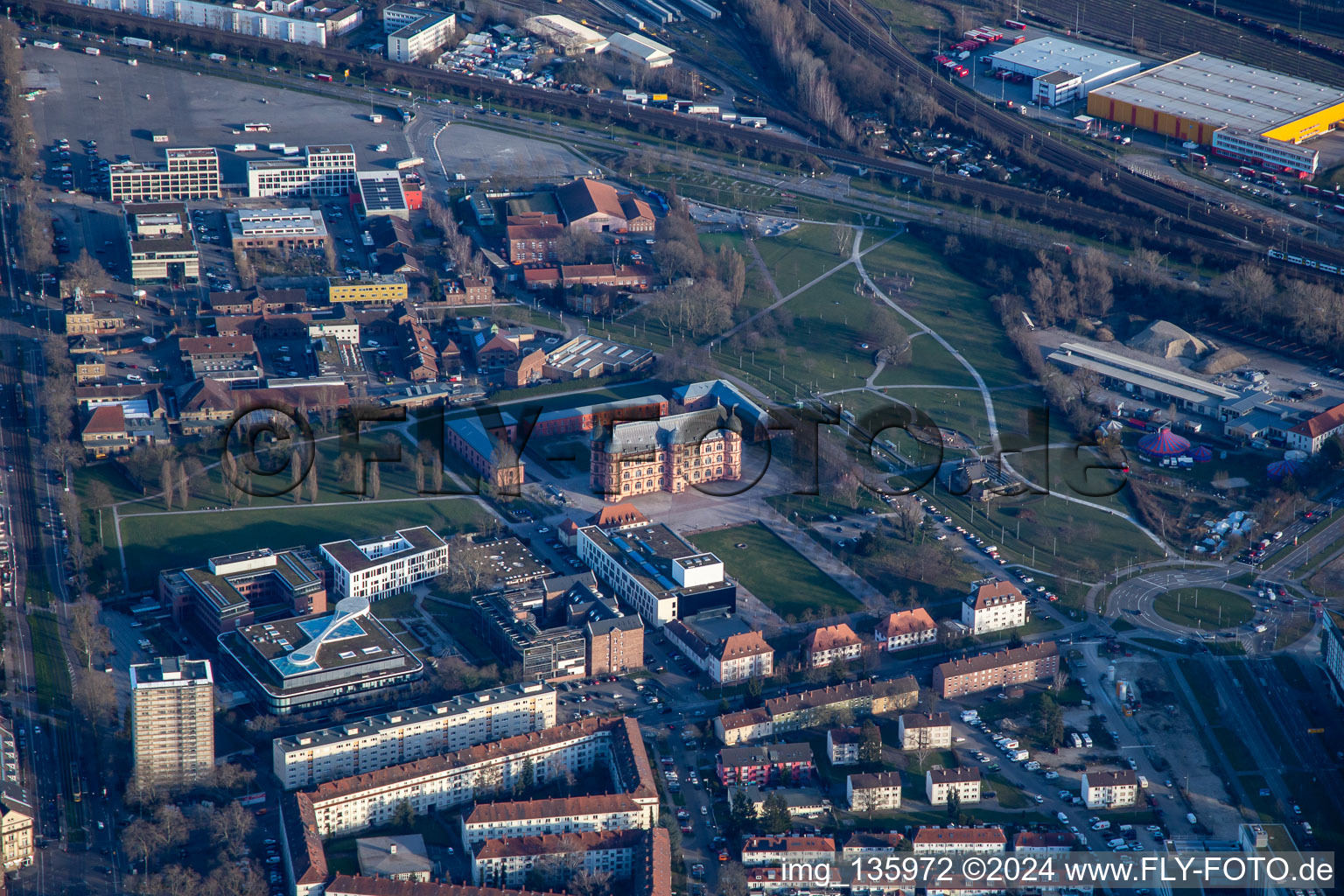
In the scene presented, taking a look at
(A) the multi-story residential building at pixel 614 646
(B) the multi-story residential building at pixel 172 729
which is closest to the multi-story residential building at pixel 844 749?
(A) the multi-story residential building at pixel 614 646

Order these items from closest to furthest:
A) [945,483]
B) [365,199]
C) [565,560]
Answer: [565,560], [945,483], [365,199]

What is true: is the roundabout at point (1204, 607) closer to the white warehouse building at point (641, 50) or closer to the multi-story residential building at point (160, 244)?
the multi-story residential building at point (160, 244)

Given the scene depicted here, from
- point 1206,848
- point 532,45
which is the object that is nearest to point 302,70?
point 532,45

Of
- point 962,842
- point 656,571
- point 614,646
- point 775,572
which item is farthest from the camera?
point 775,572

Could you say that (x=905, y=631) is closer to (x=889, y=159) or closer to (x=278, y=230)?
(x=278, y=230)

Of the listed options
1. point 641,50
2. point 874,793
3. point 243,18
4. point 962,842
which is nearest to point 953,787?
point 874,793

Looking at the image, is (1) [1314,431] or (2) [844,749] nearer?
(2) [844,749]

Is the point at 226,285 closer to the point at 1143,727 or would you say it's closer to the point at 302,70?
the point at 302,70
